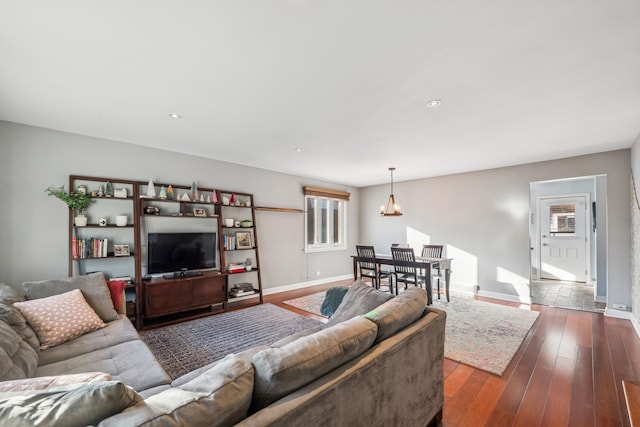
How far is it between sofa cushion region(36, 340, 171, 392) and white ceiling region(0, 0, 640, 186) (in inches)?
81.6

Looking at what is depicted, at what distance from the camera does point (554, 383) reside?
2316mm

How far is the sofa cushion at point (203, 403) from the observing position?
2.49 feet

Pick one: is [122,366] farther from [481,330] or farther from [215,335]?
[481,330]

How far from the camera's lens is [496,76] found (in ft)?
6.82

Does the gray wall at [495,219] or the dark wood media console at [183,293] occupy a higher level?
the gray wall at [495,219]

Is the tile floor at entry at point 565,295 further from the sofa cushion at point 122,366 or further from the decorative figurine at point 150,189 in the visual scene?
the decorative figurine at point 150,189

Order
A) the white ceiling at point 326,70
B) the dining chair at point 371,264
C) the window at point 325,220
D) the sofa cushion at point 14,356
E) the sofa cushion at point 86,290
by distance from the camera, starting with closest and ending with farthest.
Answer: the sofa cushion at point 14,356
the white ceiling at point 326,70
the sofa cushion at point 86,290
the dining chair at point 371,264
the window at point 325,220

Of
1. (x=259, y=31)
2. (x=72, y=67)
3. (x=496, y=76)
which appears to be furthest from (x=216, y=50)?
(x=496, y=76)

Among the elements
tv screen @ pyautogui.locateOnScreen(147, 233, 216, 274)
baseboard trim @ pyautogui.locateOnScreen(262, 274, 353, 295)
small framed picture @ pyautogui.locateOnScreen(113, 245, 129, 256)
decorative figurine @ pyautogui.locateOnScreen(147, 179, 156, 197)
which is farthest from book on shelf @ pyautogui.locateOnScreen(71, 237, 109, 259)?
baseboard trim @ pyautogui.locateOnScreen(262, 274, 353, 295)

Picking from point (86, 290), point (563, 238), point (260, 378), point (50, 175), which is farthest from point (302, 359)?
point (563, 238)

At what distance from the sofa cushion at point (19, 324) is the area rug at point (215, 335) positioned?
3.39 feet

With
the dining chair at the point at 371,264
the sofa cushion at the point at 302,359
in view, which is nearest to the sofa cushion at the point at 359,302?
the sofa cushion at the point at 302,359

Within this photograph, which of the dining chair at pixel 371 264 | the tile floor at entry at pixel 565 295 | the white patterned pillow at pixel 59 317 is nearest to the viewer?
the white patterned pillow at pixel 59 317

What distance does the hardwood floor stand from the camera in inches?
76.0
